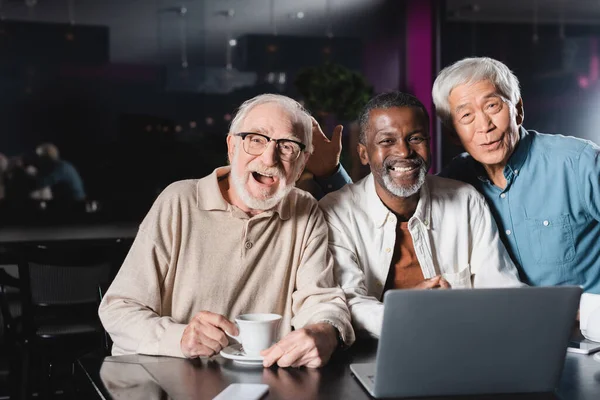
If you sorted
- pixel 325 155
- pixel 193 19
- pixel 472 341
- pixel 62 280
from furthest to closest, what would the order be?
pixel 193 19 < pixel 62 280 < pixel 325 155 < pixel 472 341

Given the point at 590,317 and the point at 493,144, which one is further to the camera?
the point at 493,144

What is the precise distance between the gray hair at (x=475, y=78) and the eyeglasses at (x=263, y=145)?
1.92 ft

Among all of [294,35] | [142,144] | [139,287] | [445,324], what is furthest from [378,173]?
[294,35]

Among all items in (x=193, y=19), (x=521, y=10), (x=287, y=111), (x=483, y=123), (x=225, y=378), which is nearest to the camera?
(x=225, y=378)

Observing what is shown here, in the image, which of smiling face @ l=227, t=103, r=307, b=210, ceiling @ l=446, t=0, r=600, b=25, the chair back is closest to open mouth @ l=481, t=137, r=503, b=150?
smiling face @ l=227, t=103, r=307, b=210

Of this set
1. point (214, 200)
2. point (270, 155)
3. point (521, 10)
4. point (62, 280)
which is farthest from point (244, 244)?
point (521, 10)

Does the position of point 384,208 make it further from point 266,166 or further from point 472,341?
point 472,341

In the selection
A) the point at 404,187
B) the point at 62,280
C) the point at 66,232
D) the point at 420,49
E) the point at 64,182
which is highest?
the point at 420,49

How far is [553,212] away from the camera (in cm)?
227

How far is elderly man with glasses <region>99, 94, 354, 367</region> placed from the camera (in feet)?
6.19

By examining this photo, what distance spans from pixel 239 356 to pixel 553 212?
3.95 feet

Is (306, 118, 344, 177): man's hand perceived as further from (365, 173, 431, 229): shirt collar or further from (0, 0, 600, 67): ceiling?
(0, 0, 600, 67): ceiling

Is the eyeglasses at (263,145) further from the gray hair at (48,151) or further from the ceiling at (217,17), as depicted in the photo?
the ceiling at (217,17)

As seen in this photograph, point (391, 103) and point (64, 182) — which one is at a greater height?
point (391, 103)
